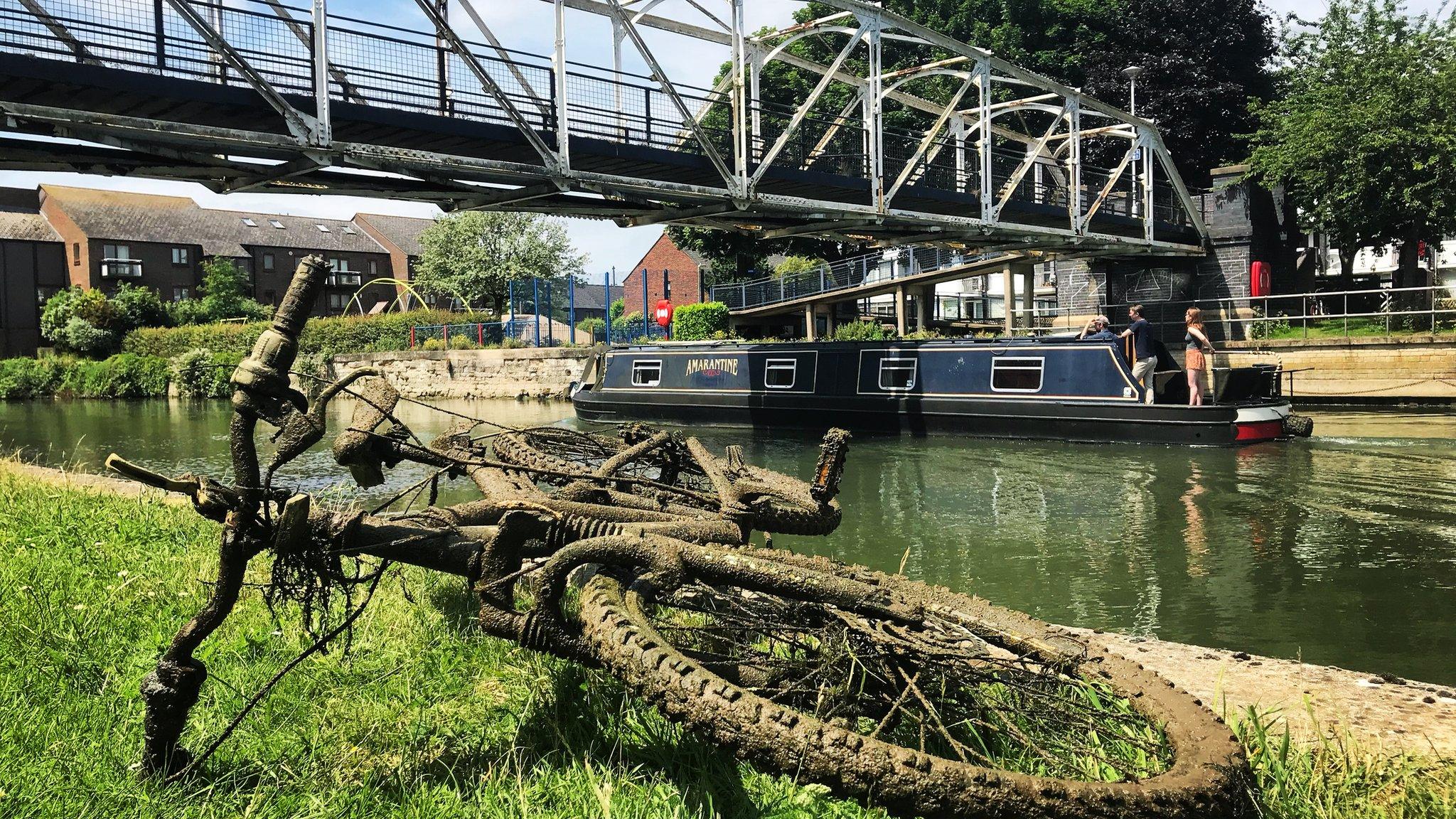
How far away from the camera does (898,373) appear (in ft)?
60.7

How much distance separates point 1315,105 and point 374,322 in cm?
3336

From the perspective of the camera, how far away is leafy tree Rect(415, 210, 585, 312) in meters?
50.0

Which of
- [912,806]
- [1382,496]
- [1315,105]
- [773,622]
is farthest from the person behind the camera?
[1315,105]

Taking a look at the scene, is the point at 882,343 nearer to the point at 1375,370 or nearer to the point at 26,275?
the point at 1375,370

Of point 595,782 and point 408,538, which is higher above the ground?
point 408,538

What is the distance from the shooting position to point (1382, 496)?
11203 mm

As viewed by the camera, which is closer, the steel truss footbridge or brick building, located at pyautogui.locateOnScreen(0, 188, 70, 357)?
the steel truss footbridge

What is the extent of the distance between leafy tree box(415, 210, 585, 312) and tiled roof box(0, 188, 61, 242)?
21440mm

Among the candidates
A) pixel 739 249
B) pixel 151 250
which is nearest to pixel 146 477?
pixel 739 249

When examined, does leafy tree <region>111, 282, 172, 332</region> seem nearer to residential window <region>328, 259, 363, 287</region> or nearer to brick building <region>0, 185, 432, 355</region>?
brick building <region>0, 185, 432, 355</region>

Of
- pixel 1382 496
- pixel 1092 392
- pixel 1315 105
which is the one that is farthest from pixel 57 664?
pixel 1315 105

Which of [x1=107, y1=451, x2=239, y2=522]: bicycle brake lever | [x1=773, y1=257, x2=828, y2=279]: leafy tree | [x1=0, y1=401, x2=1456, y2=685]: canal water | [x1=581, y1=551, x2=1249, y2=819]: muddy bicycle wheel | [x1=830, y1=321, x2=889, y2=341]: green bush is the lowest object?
[x1=0, y1=401, x2=1456, y2=685]: canal water

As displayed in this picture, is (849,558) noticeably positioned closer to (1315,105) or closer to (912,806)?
(912,806)

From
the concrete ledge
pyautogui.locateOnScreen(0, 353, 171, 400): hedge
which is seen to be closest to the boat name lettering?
the concrete ledge
